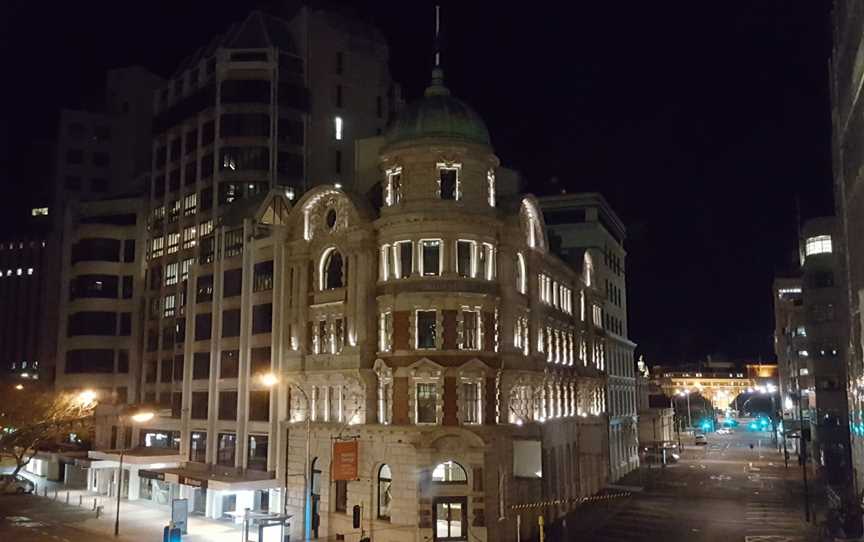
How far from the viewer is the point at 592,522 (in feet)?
184

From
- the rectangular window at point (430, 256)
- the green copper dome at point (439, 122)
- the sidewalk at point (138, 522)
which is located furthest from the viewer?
the sidewalk at point (138, 522)

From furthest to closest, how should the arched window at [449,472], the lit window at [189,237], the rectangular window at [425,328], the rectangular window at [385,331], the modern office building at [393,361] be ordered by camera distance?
1. the lit window at [189,237]
2. the rectangular window at [385,331]
3. the rectangular window at [425,328]
4. the modern office building at [393,361]
5. the arched window at [449,472]

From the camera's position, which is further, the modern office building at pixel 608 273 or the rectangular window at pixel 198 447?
the modern office building at pixel 608 273

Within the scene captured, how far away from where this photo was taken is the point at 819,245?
9788cm

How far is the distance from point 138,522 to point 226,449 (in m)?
8.39

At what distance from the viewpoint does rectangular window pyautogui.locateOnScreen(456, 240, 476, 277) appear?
48031 mm

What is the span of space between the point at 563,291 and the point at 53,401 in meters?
48.9

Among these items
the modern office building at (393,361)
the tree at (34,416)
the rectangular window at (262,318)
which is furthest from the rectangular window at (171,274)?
the rectangular window at (262,318)

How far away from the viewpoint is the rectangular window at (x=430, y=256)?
4778 centimetres


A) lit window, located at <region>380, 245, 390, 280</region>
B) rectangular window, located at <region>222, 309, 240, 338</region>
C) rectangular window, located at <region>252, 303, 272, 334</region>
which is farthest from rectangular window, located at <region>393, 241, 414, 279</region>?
rectangular window, located at <region>222, 309, 240, 338</region>

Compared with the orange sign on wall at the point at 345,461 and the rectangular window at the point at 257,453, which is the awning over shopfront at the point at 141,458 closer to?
the rectangular window at the point at 257,453

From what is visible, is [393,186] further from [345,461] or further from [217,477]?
[217,477]

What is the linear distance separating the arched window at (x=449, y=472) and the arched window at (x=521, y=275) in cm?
1309

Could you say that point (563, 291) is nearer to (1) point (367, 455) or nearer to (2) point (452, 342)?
(2) point (452, 342)
